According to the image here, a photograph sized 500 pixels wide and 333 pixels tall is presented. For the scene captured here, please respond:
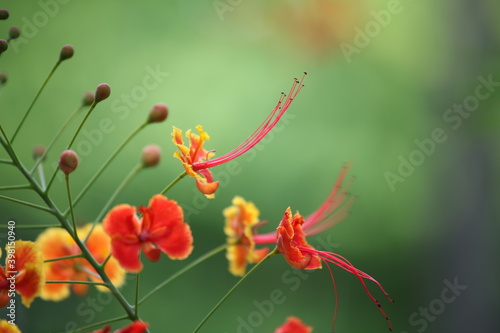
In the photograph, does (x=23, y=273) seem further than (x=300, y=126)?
No

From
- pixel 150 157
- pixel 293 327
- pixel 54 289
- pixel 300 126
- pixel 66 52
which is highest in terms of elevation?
pixel 300 126

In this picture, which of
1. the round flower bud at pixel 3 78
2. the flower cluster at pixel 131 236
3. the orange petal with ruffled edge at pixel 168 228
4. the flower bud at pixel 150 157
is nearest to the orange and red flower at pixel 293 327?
the flower cluster at pixel 131 236

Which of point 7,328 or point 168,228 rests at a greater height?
point 168,228

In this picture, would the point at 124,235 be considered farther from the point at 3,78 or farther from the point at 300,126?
the point at 300,126

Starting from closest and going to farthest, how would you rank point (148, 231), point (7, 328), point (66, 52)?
1. point (7, 328)
2. point (148, 231)
3. point (66, 52)

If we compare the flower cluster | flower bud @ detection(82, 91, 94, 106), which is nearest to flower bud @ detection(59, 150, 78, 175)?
the flower cluster

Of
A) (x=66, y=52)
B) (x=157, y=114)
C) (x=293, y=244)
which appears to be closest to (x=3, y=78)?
(x=66, y=52)

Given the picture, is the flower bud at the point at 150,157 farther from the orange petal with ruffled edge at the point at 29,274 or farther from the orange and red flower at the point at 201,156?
the orange petal with ruffled edge at the point at 29,274

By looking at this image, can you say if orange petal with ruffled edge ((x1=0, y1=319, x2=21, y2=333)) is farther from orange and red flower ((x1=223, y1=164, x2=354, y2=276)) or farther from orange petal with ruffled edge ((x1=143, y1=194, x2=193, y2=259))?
orange and red flower ((x1=223, y1=164, x2=354, y2=276))
